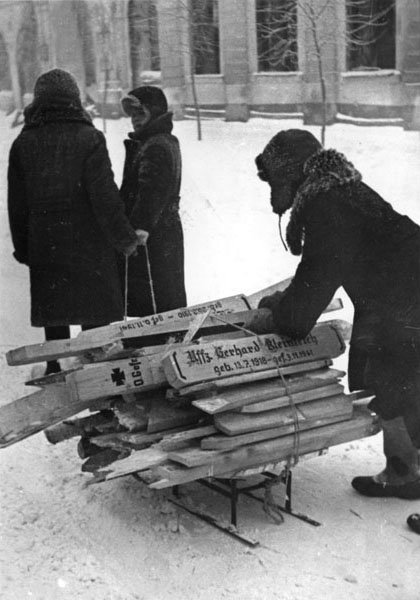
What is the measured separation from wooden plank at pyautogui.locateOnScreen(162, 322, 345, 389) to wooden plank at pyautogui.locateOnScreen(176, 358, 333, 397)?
0.06ft

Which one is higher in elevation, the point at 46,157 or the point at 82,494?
the point at 46,157

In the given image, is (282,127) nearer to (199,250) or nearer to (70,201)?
(199,250)

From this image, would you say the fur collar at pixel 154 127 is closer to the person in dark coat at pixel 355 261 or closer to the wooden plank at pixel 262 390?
the person in dark coat at pixel 355 261

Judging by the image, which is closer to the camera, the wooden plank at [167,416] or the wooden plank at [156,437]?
the wooden plank at [156,437]

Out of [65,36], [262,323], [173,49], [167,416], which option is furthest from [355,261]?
[65,36]

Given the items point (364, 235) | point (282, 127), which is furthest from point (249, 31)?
point (364, 235)

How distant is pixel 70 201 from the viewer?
471 centimetres

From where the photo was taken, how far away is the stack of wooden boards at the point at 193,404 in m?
3.26

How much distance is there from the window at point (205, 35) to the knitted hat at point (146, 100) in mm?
406

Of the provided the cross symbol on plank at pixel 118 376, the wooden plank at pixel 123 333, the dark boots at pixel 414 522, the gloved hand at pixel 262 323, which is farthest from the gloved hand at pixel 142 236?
the dark boots at pixel 414 522

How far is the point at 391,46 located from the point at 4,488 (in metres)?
3.31

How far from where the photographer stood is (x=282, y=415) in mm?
3400

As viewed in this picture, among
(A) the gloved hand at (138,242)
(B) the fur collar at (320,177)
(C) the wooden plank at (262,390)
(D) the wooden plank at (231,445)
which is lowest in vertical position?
(D) the wooden plank at (231,445)

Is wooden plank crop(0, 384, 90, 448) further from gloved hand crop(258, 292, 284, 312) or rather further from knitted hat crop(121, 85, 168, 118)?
knitted hat crop(121, 85, 168, 118)
